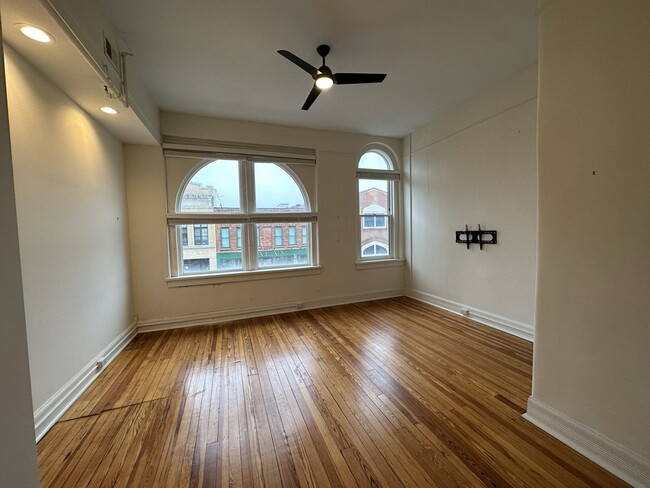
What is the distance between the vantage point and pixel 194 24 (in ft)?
6.89

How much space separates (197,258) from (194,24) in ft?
9.16

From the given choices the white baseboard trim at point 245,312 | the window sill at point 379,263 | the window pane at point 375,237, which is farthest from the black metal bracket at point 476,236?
the white baseboard trim at point 245,312

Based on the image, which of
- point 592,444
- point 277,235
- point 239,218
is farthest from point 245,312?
point 592,444

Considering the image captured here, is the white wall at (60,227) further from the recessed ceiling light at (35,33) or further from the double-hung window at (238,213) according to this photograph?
the double-hung window at (238,213)

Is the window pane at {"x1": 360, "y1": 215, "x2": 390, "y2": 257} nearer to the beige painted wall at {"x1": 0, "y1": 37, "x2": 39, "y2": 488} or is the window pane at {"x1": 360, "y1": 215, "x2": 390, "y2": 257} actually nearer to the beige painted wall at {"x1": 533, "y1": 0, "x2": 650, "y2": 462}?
the beige painted wall at {"x1": 533, "y1": 0, "x2": 650, "y2": 462}

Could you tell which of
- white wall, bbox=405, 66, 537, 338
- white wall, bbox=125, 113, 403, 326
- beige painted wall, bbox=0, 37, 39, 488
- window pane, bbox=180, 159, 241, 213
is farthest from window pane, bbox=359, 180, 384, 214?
beige painted wall, bbox=0, 37, 39, 488

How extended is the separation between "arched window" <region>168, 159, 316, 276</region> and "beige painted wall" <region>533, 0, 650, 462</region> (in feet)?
10.6

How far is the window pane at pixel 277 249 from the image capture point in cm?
418

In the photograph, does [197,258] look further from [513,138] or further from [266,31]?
[513,138]

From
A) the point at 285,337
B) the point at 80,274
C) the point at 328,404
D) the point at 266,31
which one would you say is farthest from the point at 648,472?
the point at 80,274

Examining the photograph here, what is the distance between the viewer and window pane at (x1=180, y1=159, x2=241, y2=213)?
378cm

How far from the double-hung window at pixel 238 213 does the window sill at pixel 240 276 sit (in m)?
0.11

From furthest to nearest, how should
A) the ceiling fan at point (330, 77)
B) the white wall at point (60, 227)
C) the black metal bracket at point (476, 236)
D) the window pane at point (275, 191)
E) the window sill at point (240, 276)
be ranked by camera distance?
the window pane at point (275, 191) → the window sill at point (240, 276) → the black metal bracket at point (476, 236) → the ceiling fan at point (330, 77) → the white wall at point (60, 227)

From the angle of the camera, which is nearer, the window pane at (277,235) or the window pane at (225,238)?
the window pane at (225,238)
